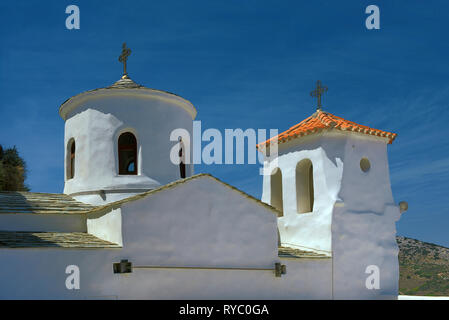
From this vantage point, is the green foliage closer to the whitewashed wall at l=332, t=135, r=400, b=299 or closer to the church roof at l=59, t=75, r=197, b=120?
the church roof at l=59, t=75, r=197, b=120

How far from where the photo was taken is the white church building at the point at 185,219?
33.6 ft

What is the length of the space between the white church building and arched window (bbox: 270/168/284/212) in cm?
4

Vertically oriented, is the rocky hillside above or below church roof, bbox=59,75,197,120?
below

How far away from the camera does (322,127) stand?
1385 centimetres

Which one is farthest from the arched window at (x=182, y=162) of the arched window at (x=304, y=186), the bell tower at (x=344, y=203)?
the arched window at (x=304, y=186)

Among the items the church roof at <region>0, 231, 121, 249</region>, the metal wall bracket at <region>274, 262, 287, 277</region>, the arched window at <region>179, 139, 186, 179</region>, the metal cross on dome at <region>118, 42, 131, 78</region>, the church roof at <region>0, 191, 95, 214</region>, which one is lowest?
the metal wall bracket at <region>274, 262, 287, 277</region>

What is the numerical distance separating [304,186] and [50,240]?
752 cm

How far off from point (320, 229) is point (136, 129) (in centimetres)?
571

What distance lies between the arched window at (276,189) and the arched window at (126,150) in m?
4.26

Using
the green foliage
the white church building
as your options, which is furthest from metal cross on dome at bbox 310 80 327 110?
the green foliage

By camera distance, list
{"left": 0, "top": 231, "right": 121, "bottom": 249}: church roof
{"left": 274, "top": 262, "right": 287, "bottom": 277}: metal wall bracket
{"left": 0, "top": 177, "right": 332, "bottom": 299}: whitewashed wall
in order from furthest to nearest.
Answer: {"left": 274, "top": 262, "right": 287, "bottom": 277}: metal wall bracket
{"left": 0, "top": 231, "right": 121, "bottom": 249}: church roof
{"left": 0, "top": 177, "right": 332, "bottom": 299}: whitewashed wall

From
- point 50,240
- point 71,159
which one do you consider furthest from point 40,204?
point 71,159

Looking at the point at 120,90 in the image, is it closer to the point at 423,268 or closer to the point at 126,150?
the point at 126,150

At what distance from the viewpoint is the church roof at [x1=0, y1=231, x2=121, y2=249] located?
386 inches
